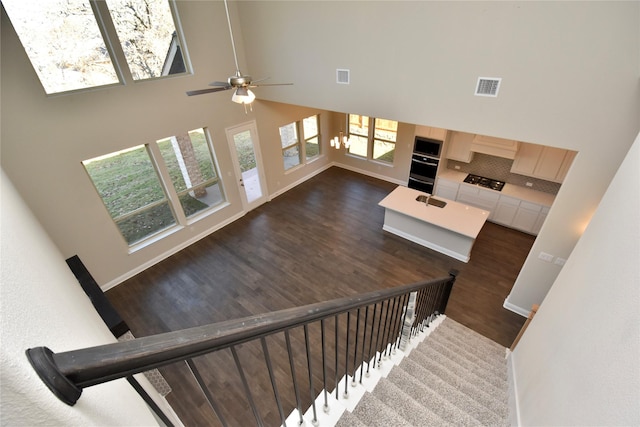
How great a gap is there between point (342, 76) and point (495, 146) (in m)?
3.93

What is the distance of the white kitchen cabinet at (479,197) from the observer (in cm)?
659

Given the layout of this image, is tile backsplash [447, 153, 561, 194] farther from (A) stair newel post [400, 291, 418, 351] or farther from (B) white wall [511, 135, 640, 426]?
(A) stair newel post [400, 291, 418, 351]

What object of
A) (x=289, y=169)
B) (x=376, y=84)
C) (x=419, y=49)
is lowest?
(x=289, y=169)

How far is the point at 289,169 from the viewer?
820cm

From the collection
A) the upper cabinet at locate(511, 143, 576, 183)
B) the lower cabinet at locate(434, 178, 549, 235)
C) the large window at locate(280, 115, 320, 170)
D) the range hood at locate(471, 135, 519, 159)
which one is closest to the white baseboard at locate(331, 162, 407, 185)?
the large window at locate(280, 115, 320, 170)

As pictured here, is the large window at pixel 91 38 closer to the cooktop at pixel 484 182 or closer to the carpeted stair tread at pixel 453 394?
the carpeted stair tread at pixel 453 394

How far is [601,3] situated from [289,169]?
21.5 ft

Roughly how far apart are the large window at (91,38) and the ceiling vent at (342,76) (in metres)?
2.84

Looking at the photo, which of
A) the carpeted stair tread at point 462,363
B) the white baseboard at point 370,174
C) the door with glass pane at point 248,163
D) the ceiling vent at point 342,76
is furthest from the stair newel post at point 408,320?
the white baseboard at point 370,174

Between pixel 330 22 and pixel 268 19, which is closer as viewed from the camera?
pixel 330 22

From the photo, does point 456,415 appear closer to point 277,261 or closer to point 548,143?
point 548,143

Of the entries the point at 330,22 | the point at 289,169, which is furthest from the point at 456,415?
the point at 289,169

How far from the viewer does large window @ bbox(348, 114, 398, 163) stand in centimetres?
822

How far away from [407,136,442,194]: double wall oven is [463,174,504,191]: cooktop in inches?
32.5
